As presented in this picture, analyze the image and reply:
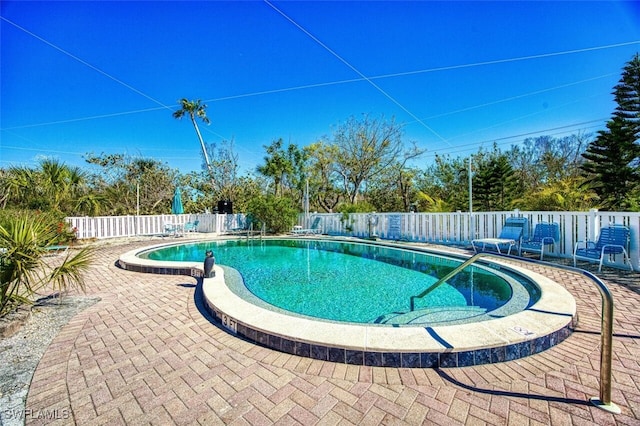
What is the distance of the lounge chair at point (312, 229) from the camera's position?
1355cm

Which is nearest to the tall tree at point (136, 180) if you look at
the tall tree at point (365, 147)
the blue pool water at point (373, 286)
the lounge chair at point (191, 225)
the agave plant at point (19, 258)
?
the lounge chair at point (191, 225)

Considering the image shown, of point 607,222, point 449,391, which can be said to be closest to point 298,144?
point 607,222

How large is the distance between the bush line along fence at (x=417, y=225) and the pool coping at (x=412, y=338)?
4.21 m

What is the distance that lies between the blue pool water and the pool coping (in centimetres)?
63

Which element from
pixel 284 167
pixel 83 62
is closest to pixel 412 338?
pixel 83 62

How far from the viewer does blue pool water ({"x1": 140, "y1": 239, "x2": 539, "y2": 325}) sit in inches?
150

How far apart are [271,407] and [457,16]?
1039 centimetres

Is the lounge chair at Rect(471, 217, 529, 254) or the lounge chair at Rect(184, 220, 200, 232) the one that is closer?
the lounge chair at Rect(471, 217, 529, 254)

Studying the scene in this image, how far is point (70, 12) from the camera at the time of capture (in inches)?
289

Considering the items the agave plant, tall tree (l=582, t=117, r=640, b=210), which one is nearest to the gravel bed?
the agave plant

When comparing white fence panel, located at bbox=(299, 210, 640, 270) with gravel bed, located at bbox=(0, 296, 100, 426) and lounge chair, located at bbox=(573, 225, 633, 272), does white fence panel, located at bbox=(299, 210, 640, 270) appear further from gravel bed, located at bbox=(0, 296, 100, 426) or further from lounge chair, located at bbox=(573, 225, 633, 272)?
gravel bed, located at bbox=(0, 296, 100, 426)

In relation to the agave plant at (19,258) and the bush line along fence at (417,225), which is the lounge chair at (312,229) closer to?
the bush line along fence at (417,225)

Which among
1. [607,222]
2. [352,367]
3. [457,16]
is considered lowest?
[352,367]

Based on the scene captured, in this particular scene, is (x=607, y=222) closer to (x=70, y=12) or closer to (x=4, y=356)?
(x=4, y=356)
